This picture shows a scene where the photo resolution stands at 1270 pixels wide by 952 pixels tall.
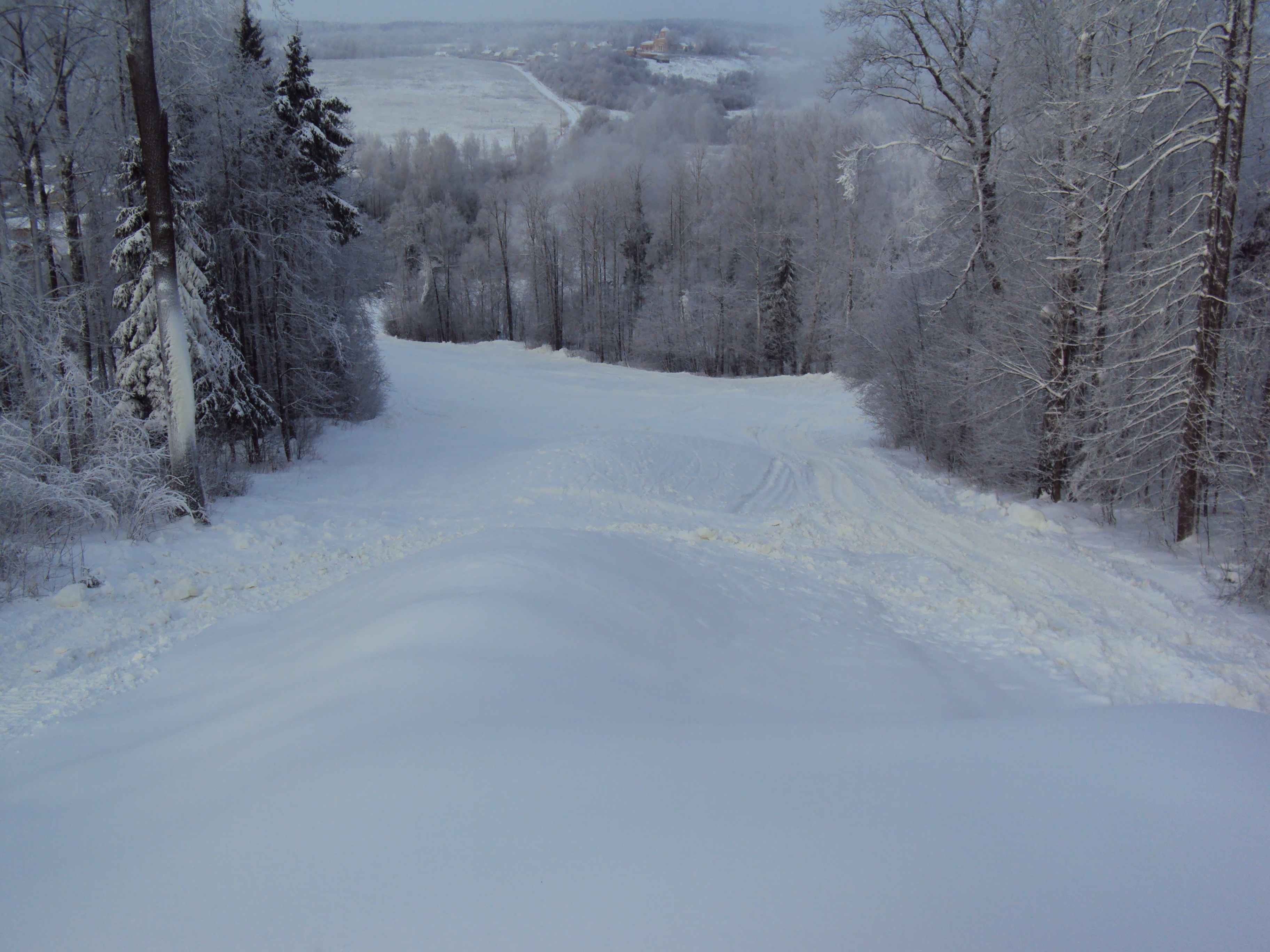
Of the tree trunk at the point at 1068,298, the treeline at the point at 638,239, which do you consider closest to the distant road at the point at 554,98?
the treeline at the point at 638,239

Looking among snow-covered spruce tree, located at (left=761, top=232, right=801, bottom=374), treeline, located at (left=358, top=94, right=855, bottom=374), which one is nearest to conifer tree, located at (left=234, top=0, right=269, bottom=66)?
treeline, located at (left=358, top=94, right=855, bottom=374)

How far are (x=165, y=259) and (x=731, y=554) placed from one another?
316 inches

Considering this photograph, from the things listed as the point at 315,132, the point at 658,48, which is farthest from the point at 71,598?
the point at 658,48

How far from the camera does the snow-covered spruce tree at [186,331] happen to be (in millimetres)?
10617

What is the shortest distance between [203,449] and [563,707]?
9995 millimetres

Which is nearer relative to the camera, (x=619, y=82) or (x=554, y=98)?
(x=619, y=82)

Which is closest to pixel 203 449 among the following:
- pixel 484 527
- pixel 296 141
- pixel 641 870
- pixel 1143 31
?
pixel 484 527

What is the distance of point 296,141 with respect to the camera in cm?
1510

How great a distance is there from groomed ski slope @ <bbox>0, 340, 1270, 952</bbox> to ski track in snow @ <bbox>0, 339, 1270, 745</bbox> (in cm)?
6

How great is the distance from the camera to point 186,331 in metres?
9.84

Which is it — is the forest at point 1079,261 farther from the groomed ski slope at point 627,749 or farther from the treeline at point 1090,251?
the groomed ski slope at point 627,749

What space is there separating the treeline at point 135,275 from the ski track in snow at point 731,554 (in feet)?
2.86

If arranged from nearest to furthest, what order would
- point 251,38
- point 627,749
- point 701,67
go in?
point 627,749
point 251,38
point 701,67

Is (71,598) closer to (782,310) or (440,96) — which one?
Answer: (782,310)
